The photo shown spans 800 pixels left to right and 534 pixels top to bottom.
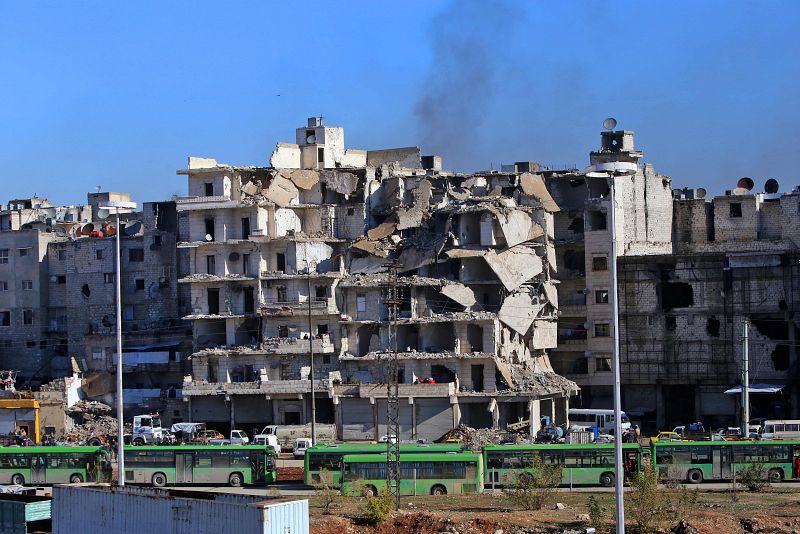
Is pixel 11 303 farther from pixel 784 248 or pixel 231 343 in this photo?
pixel 784 248

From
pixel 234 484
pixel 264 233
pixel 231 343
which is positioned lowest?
pixel 234 484

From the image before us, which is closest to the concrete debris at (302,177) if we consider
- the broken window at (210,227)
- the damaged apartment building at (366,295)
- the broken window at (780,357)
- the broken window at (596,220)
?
the damaged apartment building at (366,295)

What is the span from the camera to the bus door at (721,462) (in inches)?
2251

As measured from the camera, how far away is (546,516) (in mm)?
49781

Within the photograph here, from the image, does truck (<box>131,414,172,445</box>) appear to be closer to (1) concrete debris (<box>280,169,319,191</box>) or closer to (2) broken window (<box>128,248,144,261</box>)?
(2) broken window (<box>128,248,144,261</box>)

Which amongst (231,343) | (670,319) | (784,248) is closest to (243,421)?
(231,343)

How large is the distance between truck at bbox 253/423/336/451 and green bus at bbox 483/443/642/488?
15.7 m

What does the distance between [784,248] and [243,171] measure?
2621 cm

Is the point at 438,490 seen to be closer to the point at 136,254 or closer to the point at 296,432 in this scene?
the point at 296,432

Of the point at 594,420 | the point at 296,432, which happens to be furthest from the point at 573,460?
the point at 296,432

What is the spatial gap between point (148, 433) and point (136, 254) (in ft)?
53.2

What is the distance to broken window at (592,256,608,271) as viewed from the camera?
76188mm

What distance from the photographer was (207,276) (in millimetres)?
76688

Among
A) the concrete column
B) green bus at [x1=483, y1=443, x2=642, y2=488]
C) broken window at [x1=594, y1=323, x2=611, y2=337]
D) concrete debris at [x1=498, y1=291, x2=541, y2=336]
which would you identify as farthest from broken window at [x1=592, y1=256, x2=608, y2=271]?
green bus at [x1=483, y1=443, x2=642, y2=488]
